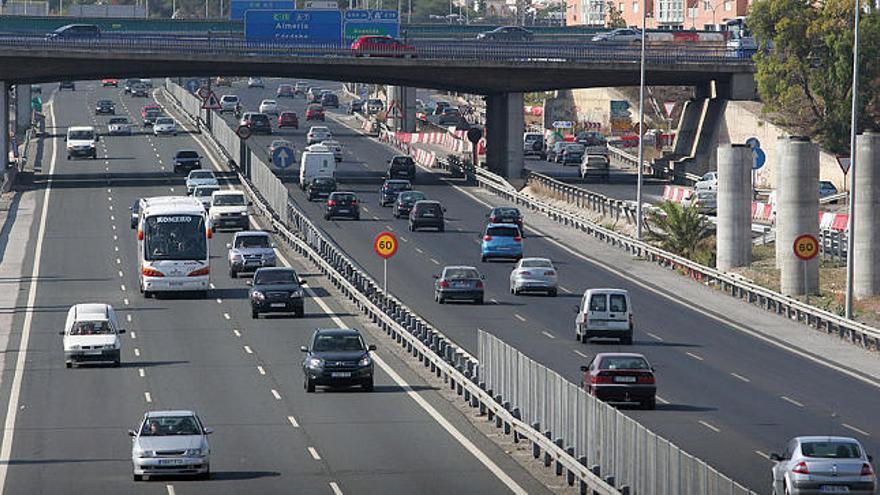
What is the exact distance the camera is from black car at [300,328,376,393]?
47.8 meters

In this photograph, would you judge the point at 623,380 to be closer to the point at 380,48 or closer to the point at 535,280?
the point at 535,280

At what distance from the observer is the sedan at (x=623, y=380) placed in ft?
143

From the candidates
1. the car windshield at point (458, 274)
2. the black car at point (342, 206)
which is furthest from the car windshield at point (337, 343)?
the black car at point (342, 206)

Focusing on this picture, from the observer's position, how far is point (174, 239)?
227 feet

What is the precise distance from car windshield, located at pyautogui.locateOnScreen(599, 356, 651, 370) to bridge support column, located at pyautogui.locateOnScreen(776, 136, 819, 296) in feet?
86.0

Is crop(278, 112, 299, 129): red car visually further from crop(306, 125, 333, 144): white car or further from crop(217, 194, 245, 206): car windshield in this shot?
crop(217, 194, 245, 206): car windshield

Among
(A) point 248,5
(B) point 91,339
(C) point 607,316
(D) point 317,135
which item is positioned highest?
(A) point 248,5

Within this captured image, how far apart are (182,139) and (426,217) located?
5591 cm

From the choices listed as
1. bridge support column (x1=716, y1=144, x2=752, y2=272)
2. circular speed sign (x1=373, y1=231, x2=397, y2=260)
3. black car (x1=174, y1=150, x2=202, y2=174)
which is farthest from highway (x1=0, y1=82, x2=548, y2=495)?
black car (x1=174, y1=150, x2=202, y2=174)

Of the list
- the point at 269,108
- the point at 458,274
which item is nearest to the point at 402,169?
the point at 458,274

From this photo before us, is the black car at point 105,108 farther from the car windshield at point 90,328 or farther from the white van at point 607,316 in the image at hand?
the car windshield at point 90,328

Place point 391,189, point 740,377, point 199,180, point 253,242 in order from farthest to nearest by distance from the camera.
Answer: point 391,189 → point 199,180 → point 253,242 → point 740,377

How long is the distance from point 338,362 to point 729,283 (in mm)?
25859

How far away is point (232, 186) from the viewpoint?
106625mm
